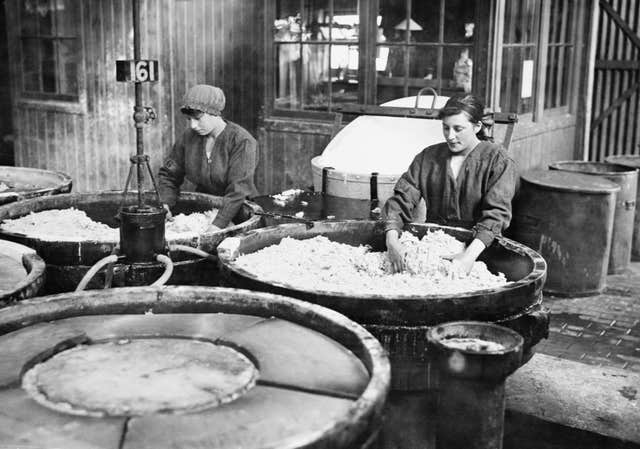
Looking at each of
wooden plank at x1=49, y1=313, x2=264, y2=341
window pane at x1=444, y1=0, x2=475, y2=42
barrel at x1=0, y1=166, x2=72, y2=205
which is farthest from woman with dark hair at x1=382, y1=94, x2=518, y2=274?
window pane at x1=444, y1=0, x2=475, y2=42

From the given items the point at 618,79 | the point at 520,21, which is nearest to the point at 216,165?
the point at 520,21

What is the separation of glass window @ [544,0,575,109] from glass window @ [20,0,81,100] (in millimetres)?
5898

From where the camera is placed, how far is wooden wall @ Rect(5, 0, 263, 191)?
30.1ft

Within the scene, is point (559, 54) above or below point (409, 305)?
above

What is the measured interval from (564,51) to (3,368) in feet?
30.0

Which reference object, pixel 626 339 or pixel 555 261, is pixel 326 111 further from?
pixel 626 339

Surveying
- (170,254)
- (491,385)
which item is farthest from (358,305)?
(170,254)

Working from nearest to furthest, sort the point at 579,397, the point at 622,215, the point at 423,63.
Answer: the point at 579,397 → the point at 622,215 → the point at 423,63

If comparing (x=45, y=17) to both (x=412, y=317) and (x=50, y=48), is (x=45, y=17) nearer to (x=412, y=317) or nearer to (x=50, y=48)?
(x=50, y=48)

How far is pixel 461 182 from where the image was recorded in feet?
16.6

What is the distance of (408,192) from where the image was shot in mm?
5109

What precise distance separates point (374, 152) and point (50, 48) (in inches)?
224

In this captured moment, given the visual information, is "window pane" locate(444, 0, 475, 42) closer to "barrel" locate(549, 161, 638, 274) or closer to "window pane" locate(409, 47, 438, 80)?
"window pane" locate(409, 47, 438, 80)


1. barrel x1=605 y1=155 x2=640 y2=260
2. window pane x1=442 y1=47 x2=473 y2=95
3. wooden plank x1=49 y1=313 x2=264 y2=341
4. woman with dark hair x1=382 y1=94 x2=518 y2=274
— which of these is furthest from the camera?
barrel x1=605 y1=155 x2=640 y2=260
